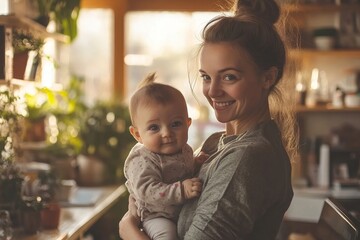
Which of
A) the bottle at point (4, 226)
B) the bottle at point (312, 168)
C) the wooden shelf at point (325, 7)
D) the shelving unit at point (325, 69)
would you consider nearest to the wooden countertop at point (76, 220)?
the bottle at point (4, 226)

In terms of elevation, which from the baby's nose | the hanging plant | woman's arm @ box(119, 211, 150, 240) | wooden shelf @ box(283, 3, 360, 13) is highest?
wooden shelf @ box(283, 3, 360, 13)

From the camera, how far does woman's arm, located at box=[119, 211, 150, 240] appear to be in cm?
175

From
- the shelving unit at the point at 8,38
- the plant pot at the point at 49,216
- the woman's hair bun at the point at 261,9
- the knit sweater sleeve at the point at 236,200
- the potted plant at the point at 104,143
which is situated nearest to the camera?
the knit sweater sleeve at the point at 236,200

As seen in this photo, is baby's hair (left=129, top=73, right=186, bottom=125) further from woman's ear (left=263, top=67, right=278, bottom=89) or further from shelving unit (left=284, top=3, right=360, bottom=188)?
shelving unit (left=284, top=3, right=360, bottom=188)

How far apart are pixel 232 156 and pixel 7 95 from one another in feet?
4.96

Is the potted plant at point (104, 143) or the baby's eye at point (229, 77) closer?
the baby's eye at point (229, 77)

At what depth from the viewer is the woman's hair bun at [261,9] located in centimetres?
174

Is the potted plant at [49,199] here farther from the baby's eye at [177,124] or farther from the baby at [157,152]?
the baby's eye at [177,124]

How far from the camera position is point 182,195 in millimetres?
1679

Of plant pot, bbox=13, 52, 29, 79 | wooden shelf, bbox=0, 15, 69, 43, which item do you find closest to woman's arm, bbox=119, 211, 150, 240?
wooden shelf, bbox=0, 15, 69, 43

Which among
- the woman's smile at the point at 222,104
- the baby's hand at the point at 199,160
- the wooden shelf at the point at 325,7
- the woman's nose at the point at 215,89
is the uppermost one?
the wooden shelf at the point at 325,7

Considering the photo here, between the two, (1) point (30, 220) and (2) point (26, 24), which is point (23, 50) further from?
(1) point (30, 220)

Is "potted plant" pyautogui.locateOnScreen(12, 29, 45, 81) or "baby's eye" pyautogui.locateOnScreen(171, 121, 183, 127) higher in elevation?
"potted plant" pyautogui.locateOnScreen(12, 29, 45, 81)

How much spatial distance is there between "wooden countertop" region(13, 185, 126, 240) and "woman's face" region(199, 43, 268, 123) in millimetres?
1132
